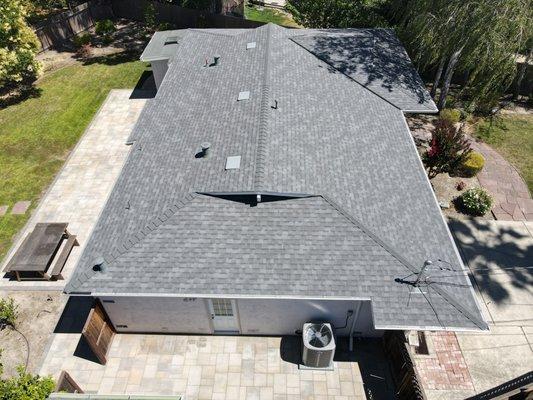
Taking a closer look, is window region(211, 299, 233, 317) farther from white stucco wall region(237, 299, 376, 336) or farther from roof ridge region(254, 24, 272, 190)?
roof ridge region(254, 24, 272, 190)

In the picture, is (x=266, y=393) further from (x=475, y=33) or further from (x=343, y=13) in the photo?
(x=343, y=13)

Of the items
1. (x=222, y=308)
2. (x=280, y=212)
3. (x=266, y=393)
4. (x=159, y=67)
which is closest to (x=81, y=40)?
(x=159, y=67)

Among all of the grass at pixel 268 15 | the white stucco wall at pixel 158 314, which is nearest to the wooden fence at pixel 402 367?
the white stucco wall at pixel 158 314

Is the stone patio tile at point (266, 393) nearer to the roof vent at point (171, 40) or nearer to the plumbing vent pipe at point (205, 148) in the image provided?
the plumbing vent pipe at point (205, 148)

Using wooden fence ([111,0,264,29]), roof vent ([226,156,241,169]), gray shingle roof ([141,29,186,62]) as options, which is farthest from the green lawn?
gray shingle roof ([141,29,186,62])

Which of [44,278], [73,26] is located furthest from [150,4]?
[44,278]
